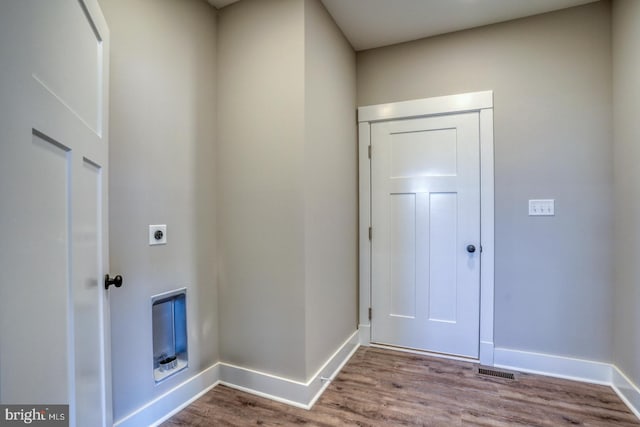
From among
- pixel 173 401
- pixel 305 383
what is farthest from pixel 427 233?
pixel 173 401

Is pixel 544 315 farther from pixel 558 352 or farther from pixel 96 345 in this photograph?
pixel 96 345

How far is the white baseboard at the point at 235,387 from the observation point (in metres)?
1.73

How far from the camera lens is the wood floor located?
1769mm

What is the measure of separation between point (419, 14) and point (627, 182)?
1.82 m

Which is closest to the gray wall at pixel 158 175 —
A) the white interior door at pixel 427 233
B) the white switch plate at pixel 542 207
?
the white interior door at pixel 427 233

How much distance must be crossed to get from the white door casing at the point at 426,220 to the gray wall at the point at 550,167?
12cm

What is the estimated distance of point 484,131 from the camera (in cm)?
243

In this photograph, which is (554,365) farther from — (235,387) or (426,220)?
(235,387)

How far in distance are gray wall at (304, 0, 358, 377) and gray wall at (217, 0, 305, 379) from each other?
77 mm

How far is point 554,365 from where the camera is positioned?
2.25 meters

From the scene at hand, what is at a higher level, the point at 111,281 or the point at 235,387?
the point at 111,281

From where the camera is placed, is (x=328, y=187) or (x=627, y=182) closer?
(x=627, y=182)

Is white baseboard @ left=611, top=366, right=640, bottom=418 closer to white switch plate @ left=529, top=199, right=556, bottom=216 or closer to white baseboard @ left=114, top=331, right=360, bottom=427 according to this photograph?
white switch plate @ left=529, top=199, right=556, bottom=216

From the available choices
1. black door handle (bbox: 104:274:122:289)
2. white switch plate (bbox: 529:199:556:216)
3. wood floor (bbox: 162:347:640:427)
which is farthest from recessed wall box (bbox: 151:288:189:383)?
white switch plate (bbox: 529:199:556:216)
